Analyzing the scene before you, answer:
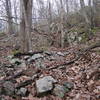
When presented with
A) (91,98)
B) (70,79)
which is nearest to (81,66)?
(70,79)

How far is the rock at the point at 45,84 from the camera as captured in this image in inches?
201

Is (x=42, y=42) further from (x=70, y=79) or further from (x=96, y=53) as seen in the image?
(x=70, y=79)

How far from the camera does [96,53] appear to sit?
24.5 feet

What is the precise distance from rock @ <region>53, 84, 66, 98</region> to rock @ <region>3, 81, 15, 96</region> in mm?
1094

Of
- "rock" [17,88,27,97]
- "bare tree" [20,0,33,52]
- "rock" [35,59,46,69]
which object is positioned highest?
"bare tree" [20,0,33,52]

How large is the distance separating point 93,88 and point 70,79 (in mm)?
849

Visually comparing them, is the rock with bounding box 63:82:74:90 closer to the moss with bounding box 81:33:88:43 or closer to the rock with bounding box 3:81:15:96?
the rock with bounding box 3:81:15:96

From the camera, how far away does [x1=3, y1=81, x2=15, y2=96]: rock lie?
5094 millimetres

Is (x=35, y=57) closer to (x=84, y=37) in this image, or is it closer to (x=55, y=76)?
(x=55, y=76)

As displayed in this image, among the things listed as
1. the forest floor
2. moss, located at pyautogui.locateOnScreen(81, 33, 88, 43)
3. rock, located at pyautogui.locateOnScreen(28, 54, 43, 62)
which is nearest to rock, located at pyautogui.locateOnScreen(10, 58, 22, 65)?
the forest floor

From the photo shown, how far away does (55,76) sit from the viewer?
6.07m

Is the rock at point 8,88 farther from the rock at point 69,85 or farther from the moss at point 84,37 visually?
the moss at point 84,37

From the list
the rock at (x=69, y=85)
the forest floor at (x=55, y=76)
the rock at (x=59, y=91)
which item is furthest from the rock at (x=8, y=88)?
the rock at (x=69, y=85)

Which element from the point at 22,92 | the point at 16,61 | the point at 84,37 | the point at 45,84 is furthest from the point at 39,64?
the point at 84,37
